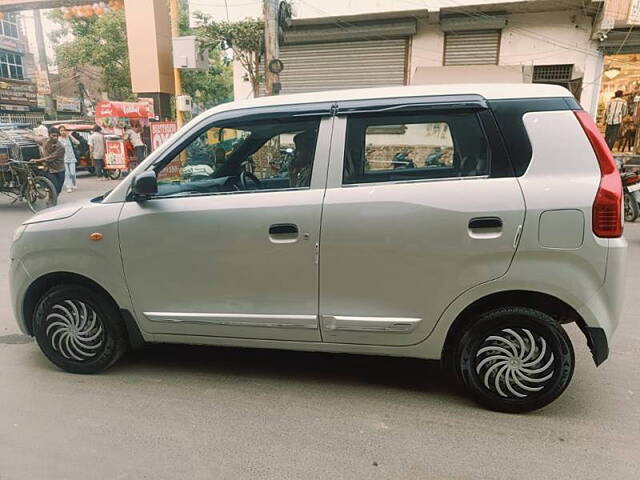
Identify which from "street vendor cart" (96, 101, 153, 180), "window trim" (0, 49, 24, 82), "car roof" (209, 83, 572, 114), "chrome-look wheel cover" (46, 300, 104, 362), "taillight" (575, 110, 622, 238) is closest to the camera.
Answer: "taillight" (575, 110, 622, 238)

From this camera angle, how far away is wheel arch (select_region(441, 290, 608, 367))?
264cm

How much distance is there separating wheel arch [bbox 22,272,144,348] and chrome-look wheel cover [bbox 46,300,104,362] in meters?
0.15

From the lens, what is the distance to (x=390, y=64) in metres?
13.0

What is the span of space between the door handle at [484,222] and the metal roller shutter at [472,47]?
11.2 meters

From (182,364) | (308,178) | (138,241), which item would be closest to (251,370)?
(182,364)

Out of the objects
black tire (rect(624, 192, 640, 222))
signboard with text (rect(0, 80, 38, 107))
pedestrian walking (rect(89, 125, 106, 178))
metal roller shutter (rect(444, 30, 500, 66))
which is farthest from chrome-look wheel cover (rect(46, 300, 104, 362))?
signboard with text (rect(0, 80, 38, 107))

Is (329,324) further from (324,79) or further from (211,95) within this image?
(211,95)

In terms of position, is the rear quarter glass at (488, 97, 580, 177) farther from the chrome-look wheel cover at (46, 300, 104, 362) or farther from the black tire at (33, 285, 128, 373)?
the chrome-look wheel cover at (46, 300, 104, 362)

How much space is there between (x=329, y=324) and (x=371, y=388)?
58 cm

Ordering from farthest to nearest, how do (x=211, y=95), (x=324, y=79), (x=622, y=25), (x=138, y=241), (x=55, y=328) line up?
1. (x=211, y=95)
2. (x=324, y=79)
3. (x=622, y=25)
4. (x=55, y=328)
5. (x=138, y=241)

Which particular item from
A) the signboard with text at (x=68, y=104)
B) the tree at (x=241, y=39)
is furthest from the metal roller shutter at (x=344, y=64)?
the signboard with text at (x=68, y=104)

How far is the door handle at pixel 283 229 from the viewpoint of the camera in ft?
9.06

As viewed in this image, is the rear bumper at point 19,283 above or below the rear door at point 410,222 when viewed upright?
below

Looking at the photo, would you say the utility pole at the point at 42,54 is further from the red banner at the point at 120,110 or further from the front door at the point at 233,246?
the front door at the point at 233,246
